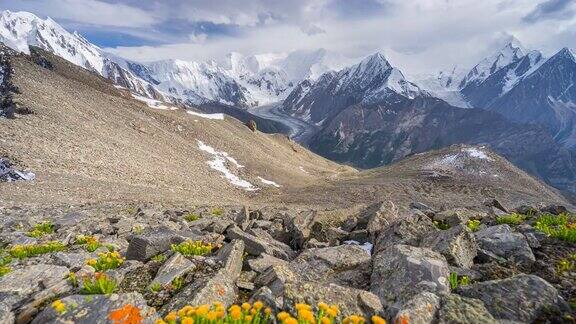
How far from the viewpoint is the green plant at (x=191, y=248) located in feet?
32.1

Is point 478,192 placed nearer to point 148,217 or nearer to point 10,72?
point 148,217

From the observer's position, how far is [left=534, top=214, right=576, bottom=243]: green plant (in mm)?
9887

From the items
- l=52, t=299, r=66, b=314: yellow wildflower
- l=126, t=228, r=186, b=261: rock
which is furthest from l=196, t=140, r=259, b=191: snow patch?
l=52, t=299, r=66, b=314: yellow wildflower

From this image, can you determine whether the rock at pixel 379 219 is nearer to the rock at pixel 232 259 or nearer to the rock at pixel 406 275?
the rock at pixel 406 275

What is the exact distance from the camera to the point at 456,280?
7.67 meters

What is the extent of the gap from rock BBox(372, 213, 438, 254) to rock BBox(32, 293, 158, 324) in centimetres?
637

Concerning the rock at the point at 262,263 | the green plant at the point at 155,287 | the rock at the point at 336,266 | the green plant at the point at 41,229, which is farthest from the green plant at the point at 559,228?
the green plant at the point at 41,229

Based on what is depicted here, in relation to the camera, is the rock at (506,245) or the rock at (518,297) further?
the rock at (506,245)

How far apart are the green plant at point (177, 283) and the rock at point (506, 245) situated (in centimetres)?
713

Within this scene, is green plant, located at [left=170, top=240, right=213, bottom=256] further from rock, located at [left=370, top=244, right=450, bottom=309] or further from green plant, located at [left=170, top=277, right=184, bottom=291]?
rock, located at [left=370, top=244, right=450, bottom=309]

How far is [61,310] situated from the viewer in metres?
6.14

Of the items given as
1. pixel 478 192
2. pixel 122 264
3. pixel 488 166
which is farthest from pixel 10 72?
pixel 488 166

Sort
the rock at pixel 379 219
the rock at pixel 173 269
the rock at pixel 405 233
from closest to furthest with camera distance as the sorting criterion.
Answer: the rock at pixel 173 269, the rock at pixel 405 233, the rock at pixel 379 219

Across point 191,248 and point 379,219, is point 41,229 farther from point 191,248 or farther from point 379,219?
point 379,219
